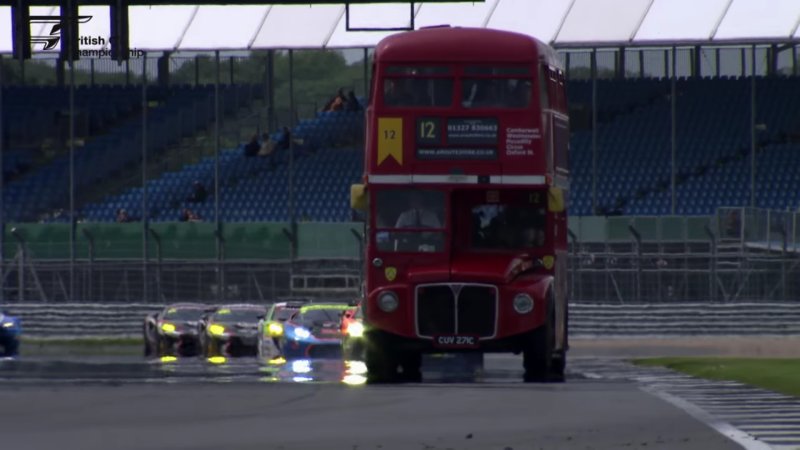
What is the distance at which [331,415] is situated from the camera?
15.6m

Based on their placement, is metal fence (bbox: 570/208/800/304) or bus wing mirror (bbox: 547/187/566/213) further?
metal fence (bbox: 570/208/800/304)

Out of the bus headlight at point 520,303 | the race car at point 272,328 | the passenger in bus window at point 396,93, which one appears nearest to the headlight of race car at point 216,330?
the race car at point 272,328

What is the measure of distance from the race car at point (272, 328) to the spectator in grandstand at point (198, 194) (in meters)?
17.0

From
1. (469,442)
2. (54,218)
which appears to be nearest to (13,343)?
(54,218)

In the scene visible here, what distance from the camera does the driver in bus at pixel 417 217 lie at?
22953mm

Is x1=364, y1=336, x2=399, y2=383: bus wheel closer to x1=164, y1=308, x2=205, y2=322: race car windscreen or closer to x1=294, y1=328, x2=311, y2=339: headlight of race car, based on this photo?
x1=294, y1=328, x2=311, y2=339: headlight of race car

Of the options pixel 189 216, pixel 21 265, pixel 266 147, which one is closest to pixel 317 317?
pixel 21 265

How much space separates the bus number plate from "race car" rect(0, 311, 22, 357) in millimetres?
17997

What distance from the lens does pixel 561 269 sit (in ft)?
81.6

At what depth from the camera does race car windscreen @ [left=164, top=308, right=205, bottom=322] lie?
39312 mm

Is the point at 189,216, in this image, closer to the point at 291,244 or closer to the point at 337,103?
the point at 291,244

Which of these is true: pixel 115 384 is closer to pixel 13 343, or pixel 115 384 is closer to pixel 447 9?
pixel 13 343

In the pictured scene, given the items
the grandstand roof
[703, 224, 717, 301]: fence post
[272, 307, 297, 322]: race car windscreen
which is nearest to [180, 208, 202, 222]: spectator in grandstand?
the grandstand roof

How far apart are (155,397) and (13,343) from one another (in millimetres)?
21675
